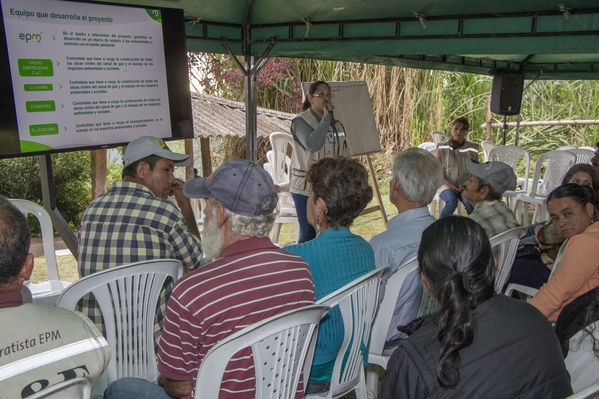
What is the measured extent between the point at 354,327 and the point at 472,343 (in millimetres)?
732

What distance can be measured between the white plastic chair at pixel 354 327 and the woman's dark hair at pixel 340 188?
1.11 ft

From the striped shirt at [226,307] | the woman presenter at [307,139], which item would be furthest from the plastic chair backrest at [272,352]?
the woman presenter at [307,139]

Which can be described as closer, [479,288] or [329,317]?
[479,288]

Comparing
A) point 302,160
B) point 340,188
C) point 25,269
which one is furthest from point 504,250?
point 25,269

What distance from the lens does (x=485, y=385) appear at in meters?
1.13

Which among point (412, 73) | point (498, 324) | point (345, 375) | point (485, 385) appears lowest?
point (345, 375)

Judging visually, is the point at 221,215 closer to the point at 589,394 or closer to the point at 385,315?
the point at 385,315

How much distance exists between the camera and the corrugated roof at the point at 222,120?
5039 millimetres

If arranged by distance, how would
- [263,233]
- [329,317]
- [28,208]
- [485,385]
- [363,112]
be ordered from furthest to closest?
1. [363,112]
2. [28,208]
3. [329,317]
4. [263,233]
5. [485,385]

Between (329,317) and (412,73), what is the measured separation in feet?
28.1

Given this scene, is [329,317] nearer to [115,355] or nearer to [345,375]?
[345,375]

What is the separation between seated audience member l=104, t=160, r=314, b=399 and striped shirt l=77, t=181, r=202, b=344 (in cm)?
45

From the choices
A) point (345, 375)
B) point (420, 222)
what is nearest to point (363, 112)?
point (420, 222)

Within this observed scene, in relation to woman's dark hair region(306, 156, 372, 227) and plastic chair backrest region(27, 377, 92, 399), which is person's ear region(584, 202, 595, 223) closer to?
woman's dark hair region(306, 156, 372, 227)
